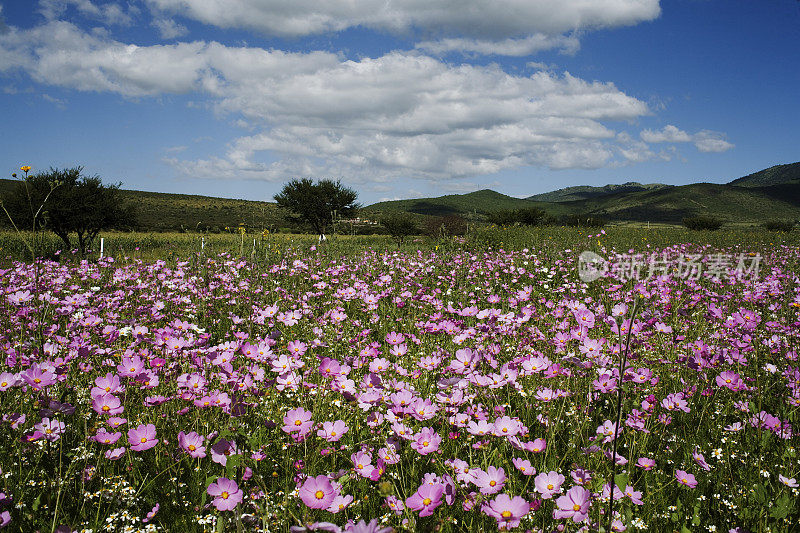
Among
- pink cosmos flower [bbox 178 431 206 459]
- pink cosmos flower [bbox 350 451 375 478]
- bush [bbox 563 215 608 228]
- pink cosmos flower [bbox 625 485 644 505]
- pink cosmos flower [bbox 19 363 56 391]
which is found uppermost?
bush [bbox 563 215 608 228]

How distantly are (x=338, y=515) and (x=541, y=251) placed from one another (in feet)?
30.0

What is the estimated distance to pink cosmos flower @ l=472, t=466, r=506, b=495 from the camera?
4.83 ft

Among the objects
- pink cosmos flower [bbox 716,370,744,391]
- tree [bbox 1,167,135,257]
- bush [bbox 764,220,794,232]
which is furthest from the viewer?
bush [bbox 764,220,794,232]

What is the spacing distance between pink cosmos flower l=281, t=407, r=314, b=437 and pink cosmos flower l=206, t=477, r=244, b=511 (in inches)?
10.8

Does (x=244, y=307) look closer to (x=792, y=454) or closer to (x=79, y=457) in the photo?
(x=79, y=457)

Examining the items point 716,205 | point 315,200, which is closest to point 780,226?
point 315,200

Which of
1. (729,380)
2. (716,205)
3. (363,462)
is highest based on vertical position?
(716,205)

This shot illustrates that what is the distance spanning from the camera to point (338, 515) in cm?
183

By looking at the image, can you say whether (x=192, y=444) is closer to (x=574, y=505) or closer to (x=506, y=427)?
(x=506, y=427)

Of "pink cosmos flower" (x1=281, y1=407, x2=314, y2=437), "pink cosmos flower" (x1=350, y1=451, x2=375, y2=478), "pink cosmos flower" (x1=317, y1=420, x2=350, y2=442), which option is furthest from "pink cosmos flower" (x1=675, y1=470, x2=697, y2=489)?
"pink cosmos flower" (x1=281, y1=407, x2=314, y2=437)

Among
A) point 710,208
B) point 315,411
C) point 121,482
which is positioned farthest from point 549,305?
point 710,208

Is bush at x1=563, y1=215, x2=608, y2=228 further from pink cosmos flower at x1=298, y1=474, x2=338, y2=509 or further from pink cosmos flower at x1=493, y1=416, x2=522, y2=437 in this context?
pink cosmos flower at x1=298, y1=474, x2=338, y2=509

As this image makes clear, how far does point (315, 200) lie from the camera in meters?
40.2

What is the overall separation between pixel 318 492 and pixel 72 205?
2418cm
